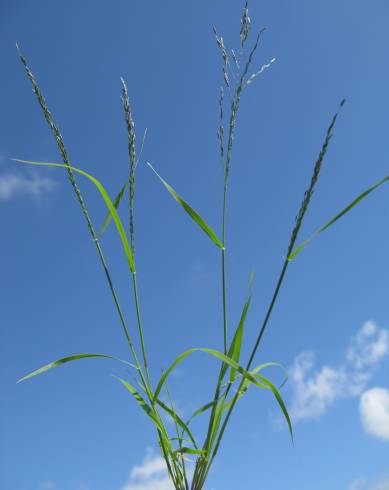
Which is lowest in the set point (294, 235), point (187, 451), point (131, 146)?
point (187, 451)

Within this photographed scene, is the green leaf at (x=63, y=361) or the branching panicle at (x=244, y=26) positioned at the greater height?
the branching panicle at (x=244, y=26)

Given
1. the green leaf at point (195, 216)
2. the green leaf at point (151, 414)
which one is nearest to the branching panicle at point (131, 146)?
the green leaf at point (195, 216)

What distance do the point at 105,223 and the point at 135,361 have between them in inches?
16.4

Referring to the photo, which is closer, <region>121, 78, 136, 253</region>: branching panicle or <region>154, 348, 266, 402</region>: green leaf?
<region>154, 348, 266, 402</region>: green leaf

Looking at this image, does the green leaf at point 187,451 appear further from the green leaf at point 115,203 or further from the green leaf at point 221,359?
the green leaf at point 115,203

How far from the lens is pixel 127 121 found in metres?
1.38

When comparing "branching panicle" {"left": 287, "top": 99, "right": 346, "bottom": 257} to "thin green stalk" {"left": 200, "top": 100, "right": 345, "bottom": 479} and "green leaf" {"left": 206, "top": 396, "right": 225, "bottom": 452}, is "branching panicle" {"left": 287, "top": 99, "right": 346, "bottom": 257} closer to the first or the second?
"thin green stalk" {"left": 200, "top": 100, "right": 345, "bottom": 479}

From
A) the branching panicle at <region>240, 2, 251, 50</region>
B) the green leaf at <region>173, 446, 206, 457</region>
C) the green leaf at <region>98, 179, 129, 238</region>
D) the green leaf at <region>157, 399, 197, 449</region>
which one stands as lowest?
the green leaf at <region>173, 446, 206, 457</region>

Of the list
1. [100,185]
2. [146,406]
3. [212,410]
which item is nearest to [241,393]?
[212,410]

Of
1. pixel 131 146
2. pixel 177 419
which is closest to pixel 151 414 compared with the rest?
pixel 177 419

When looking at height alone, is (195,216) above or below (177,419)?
above

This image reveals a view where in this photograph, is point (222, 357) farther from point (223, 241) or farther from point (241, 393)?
point (223, 241)

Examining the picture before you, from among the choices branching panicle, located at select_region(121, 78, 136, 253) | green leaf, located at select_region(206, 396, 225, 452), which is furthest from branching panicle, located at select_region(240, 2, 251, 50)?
green leaf, located at select_region(206, 396, 225, 452)

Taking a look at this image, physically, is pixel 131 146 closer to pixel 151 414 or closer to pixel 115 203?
pixel 115 203
